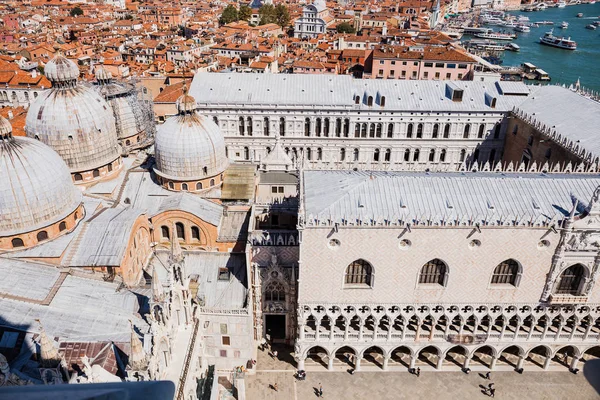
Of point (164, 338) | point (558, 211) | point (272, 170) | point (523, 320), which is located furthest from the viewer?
point (272, 170)

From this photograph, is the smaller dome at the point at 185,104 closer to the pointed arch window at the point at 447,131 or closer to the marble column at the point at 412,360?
the marble column at the point at 412,360

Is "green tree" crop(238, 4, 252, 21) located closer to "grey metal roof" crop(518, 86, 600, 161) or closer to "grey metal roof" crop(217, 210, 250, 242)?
"grey metal roof" crop(518, 86, 600, 161)

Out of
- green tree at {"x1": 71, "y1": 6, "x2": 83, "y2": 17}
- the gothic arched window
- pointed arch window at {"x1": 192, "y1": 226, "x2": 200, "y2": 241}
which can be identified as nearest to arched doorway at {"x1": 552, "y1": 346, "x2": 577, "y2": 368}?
the gothic arched window

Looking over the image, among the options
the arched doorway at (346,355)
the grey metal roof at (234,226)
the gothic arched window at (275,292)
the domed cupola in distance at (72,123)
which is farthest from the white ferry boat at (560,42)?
the domed cupola in distance at (72,123)

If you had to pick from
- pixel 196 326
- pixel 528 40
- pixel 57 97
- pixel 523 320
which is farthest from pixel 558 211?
pixel 528 40

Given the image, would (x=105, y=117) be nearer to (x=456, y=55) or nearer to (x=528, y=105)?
(x=528, y=105)
